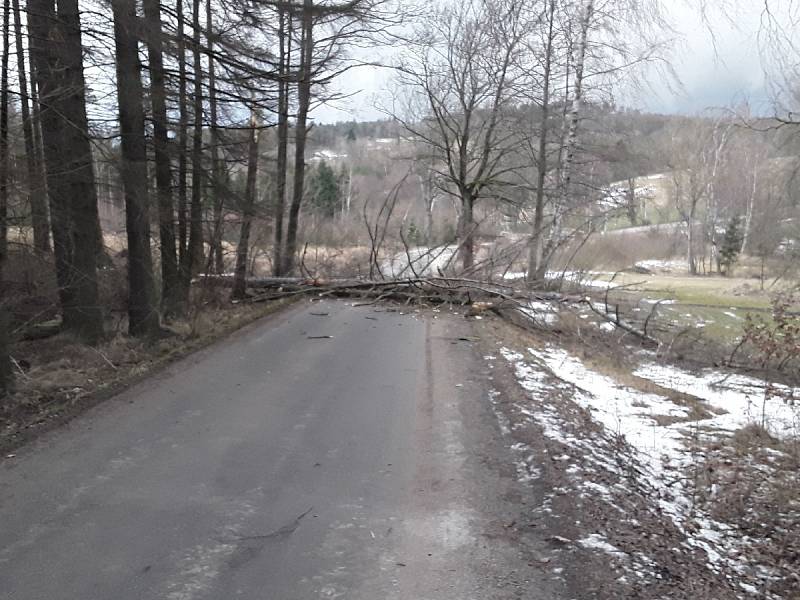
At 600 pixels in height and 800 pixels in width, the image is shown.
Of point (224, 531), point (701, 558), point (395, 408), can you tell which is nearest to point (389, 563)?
point (224, 531)

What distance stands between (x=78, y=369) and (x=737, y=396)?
9520 mm

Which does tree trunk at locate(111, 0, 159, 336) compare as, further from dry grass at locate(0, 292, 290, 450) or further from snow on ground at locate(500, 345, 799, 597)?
snow on ground at locate(500, 345, 799, 597)

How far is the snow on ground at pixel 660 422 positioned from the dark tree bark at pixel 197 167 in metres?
6.59

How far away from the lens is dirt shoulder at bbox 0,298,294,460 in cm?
631

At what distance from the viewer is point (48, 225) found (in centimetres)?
985

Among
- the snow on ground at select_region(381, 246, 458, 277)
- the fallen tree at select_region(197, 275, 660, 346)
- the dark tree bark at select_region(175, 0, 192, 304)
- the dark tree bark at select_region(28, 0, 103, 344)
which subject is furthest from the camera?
the snow on ground at select_region(381, 246, 458, 277)

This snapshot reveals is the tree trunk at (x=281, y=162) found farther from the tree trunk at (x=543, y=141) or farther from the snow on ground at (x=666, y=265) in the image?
the snow on ground at (x=666, y=265)

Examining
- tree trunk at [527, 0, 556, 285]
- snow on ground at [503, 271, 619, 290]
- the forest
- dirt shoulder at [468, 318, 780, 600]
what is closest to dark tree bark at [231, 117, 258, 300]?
the forest

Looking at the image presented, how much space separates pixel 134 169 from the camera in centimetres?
953

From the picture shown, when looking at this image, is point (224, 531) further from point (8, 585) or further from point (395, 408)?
point (395, 408)

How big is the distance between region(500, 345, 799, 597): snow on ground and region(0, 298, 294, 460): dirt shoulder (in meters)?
4.67

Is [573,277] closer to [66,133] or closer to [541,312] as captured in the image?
[541,312]

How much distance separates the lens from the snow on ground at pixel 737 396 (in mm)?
7516

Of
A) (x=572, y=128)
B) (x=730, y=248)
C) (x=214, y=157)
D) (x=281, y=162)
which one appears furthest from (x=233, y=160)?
(x=730, y=248)
